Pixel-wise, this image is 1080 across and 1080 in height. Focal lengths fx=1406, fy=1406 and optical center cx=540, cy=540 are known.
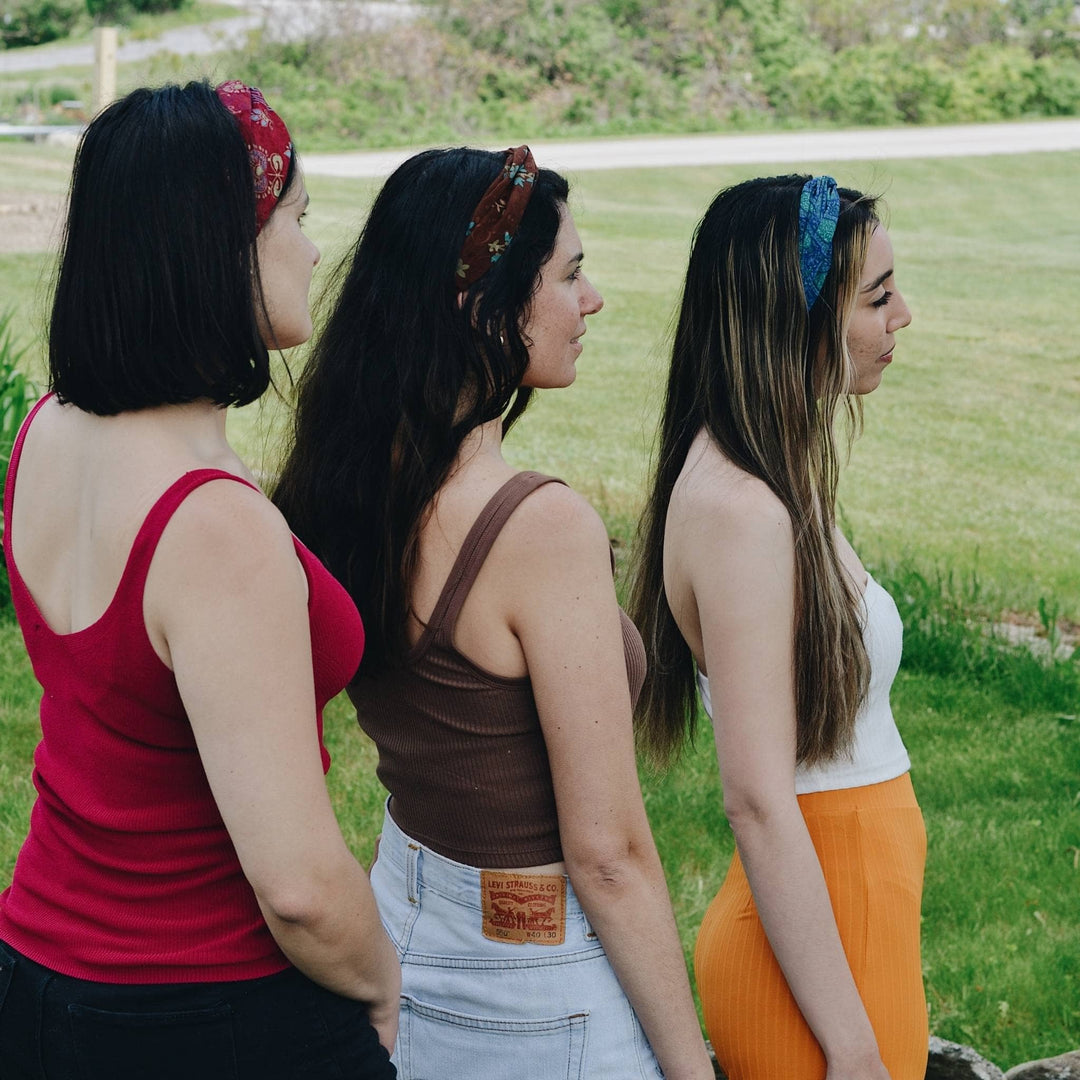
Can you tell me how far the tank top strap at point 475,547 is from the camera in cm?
174

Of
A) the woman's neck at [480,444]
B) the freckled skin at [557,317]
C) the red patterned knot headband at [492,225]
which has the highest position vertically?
the red patterned knot headband at [492,225]

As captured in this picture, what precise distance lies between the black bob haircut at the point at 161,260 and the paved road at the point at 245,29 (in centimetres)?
2679

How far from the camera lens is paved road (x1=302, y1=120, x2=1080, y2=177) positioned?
75.4 feet

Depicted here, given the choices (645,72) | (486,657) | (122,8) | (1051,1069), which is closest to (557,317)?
(486,657)

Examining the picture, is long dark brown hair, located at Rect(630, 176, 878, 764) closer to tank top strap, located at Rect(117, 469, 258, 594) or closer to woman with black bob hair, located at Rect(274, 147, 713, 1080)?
woman with black bob hair, located at Rect(274, 147, 713, 1080)

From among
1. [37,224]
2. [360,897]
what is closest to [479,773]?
[360,897]

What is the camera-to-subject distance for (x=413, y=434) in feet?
6.08

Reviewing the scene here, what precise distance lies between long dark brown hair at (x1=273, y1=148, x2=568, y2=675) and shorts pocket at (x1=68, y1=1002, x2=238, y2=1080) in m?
0.51

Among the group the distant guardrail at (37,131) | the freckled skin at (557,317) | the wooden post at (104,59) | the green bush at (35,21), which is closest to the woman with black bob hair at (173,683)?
the freckled skin at (557,317)

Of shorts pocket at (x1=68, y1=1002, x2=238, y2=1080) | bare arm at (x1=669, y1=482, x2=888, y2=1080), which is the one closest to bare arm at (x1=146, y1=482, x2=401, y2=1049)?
shorts pocket at (x1=68, y1=1002, x2=238, y2=1080)

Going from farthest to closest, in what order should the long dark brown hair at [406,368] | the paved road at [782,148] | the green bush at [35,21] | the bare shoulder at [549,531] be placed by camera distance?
the green bush at [35,21]
the paved road at [782,148]
the long dark brown hair at [406,368]
the bare shoulder at [549,531]

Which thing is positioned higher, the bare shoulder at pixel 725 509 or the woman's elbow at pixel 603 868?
the bare shoulder at pixel 725 509

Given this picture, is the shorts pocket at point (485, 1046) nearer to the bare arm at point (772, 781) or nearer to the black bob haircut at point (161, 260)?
the bare arm at point (772, 781)

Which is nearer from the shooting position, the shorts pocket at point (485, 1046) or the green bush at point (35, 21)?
the shorts pocket at point (485, 1046)
